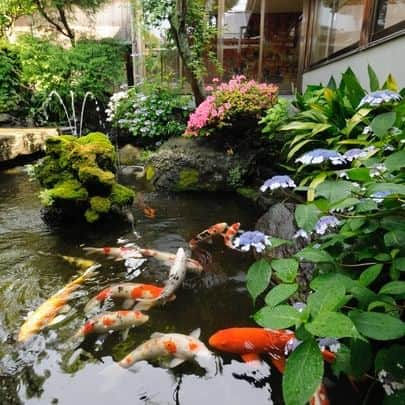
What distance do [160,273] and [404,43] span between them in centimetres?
393

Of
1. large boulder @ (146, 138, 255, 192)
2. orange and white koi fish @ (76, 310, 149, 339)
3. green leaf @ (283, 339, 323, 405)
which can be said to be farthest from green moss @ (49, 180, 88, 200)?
green leaf @ (283, 339, 323, 405)

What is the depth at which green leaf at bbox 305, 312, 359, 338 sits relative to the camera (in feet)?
3.00

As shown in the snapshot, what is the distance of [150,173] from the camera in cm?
679

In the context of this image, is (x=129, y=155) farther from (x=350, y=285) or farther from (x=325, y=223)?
(x=350, y=285)

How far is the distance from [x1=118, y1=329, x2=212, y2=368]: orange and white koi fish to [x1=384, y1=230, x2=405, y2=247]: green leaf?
1484 millimetres

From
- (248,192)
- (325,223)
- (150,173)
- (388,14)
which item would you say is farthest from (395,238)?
(150,173)

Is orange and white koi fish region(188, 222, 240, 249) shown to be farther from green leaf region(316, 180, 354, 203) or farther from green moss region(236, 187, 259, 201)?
green leaf region(316, 180, 354, 203)

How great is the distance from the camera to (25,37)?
10109 millimetres

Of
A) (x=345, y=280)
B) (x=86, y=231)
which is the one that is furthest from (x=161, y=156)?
(x=345, y=280)

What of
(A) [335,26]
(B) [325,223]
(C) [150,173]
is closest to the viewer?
(B) [325,223]

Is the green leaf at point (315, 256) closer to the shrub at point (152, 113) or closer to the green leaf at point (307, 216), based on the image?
the green leaf at point (307, 216)

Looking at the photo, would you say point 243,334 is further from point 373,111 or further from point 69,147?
point 69,147

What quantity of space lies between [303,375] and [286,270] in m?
0.43

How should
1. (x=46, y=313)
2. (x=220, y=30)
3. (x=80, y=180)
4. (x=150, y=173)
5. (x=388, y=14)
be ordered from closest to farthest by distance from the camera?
(x=46, y=313) → (x=80, y=180) → (x=388, y=14) → (x=150, y=173) → (x=220, y=30)
